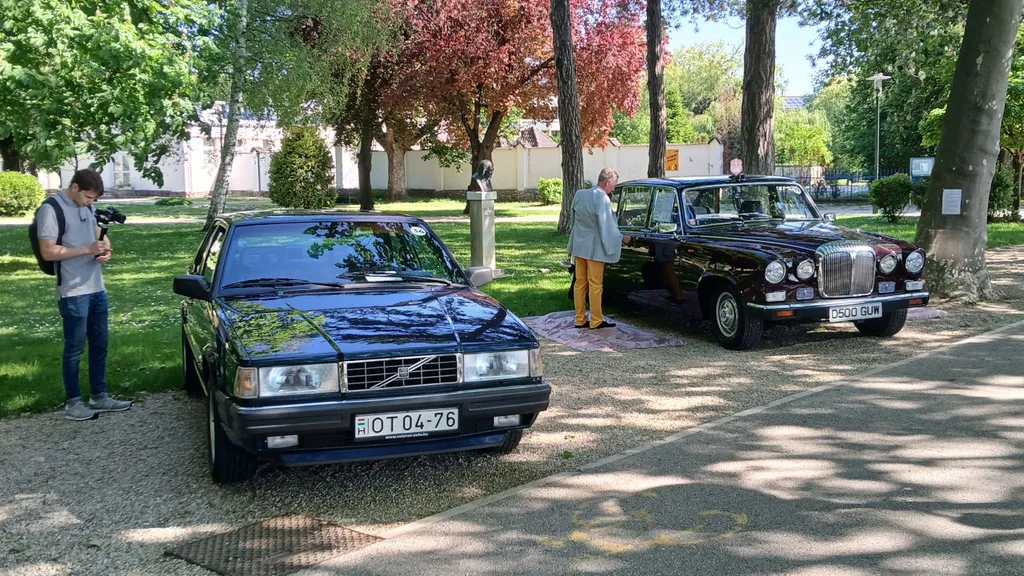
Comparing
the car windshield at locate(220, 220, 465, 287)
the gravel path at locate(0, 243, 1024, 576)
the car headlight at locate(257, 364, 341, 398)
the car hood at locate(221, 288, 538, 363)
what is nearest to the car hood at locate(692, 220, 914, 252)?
the gravel path at locate(0, 243, 1024, 576)

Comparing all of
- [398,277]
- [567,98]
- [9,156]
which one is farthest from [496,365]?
[9,156]

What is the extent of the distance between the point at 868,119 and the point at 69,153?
1784 inches

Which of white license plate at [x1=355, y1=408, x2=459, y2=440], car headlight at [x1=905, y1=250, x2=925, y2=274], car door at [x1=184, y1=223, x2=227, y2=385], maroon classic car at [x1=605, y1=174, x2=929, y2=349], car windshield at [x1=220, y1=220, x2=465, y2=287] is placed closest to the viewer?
white license plate at [x1=355, y1=408, x2=459, y2=440]

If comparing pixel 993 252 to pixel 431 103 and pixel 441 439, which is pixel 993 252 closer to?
pixel 441 439

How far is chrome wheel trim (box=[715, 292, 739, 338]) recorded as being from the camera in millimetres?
8680

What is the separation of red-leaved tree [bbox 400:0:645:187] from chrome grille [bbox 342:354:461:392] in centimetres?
2393

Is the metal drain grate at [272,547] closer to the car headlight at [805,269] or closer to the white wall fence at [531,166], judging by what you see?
the car headlight at [805,269]

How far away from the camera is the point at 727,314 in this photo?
29.0 feet

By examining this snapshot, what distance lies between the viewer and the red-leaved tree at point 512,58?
91.1 ft

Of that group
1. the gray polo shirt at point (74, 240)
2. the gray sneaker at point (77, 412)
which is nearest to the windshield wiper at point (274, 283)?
the gray polo shirt at point (74, 240)

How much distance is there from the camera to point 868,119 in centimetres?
4981

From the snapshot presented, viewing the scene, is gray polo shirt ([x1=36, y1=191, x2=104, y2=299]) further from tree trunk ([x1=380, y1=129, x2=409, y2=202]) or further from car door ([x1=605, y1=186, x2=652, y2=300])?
tree trunk ([x1=380, y1=129, x2=409, y2=202])

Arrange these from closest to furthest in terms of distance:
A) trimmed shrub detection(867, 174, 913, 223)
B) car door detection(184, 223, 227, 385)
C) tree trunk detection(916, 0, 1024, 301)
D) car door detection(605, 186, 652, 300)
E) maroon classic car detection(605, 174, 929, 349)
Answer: car door detection(184, 223, 227, 385)
maroon classic car detection(605, 174, 929, 349)
car door detection(605, 186, 652, 300)
tree trunk detection(916, 0, 1024, 301)
trimmed shrub detection(867, 174, 913, 223)

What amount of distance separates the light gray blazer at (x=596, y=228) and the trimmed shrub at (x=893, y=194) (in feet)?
56.5
